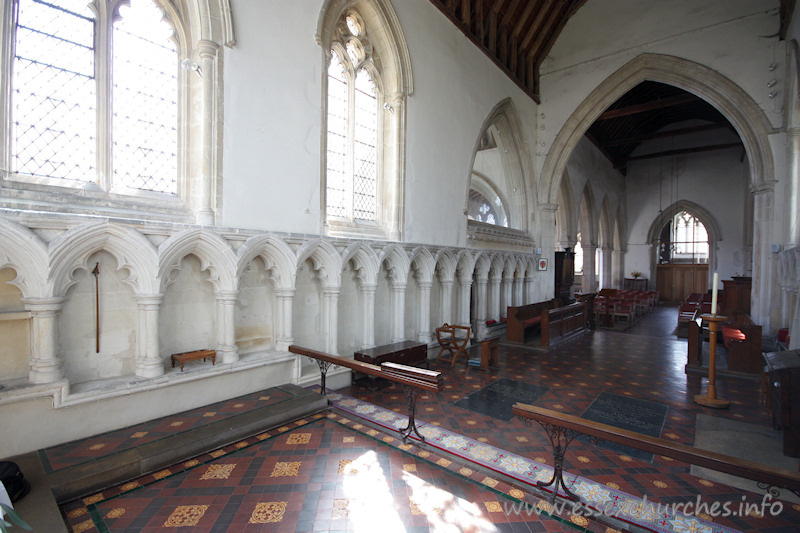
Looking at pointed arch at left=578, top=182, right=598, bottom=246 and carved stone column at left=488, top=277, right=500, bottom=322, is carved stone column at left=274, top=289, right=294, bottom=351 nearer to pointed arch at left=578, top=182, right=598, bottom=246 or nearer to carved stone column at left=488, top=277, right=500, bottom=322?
carved stone column at left=488, top=277, right=500, bottom=322

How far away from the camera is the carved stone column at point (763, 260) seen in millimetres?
8641

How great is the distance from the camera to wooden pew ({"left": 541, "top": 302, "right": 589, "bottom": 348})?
8266 mm

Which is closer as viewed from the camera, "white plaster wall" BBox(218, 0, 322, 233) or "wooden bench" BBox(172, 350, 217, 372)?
"wooden bench" BBox(172, 350, 217, 372)

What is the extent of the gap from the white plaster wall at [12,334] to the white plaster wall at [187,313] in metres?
1.00

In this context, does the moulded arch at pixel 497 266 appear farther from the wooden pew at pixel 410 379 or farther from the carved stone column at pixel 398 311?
A: the wooden pew at pixel 410 379

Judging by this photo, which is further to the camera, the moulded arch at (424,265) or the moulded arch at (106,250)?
the moulded arch at (424,265)

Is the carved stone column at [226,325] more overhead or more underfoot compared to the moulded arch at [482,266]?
more underfoot

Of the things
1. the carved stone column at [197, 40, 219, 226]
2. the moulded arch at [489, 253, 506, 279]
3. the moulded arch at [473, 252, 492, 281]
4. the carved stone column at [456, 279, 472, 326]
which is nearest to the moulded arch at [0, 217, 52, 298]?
the carved stone column at [197, 40, 219, 226]

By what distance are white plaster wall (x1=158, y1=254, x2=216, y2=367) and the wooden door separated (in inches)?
921

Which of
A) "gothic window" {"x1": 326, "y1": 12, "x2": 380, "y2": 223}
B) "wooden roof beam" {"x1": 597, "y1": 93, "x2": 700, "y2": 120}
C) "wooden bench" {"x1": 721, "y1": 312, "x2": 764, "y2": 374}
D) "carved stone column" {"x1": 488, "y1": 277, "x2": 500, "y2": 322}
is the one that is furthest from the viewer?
"wooden roof beam" {"x1": 597, "y1": 93, "x2": 700, "y2": 120}

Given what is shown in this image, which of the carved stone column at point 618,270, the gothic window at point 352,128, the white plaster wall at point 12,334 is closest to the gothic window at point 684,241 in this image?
the carved stone column at point 618,270

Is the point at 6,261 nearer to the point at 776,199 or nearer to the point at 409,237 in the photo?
the point at 409,237

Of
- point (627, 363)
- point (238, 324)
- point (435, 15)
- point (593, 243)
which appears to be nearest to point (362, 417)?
point (238, 324)

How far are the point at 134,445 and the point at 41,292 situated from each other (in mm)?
1459
